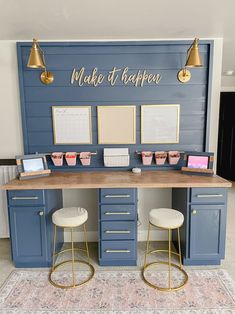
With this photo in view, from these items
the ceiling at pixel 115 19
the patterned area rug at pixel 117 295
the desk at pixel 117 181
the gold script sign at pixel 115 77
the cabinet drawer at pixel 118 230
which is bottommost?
the patterned area rug at pixel 117 295

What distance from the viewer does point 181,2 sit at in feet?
6.03

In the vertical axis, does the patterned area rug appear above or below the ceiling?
below

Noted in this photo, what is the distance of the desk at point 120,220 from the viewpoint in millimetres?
2285

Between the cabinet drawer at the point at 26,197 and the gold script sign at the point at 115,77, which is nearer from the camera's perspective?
the cabinet drawer at the point at 26,197

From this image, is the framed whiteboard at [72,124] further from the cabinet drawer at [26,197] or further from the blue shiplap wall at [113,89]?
the cabinet drawer at [26,197]

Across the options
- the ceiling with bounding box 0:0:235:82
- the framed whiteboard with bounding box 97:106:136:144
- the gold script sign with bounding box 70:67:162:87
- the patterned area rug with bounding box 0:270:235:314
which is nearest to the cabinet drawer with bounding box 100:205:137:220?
the patterned area rug with bounding box 0:270:235:314

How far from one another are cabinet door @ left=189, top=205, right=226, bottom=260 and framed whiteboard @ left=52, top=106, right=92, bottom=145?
142cm

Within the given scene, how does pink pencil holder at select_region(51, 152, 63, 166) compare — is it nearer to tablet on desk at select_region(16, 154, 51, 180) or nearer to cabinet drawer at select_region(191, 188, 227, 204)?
tablet on desk at select_region(16, 154, 51, 180)

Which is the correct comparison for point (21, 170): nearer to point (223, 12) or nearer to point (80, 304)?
point (80, 304)

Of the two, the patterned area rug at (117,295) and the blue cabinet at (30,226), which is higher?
the blue cabinet at (30,226)

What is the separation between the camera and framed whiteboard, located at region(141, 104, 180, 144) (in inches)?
109

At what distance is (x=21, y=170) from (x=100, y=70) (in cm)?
139

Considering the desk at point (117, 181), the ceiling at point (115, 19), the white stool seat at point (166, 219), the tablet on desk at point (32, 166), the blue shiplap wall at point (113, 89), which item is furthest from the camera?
the blue shiplap wall at point (113, 89)

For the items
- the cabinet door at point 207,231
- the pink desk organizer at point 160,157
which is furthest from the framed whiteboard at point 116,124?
the cabinet door at point 207,231
